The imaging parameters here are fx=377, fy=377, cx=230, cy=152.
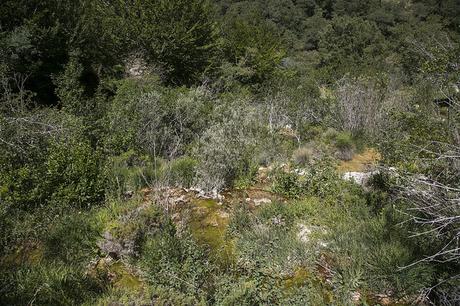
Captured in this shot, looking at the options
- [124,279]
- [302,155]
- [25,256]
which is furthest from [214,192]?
[302,155]

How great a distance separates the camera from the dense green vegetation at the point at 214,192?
397 cm

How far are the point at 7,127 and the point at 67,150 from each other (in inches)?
60.0

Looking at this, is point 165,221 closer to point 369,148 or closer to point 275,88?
point 369,148

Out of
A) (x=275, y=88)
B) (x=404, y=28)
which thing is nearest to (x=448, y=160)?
(x=275, y=88)

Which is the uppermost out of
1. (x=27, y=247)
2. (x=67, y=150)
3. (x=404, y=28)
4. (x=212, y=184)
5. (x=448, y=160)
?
(x=448, y=160)

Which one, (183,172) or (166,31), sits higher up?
(166,31)

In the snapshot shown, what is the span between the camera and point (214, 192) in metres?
6.87

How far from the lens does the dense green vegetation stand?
3975mm

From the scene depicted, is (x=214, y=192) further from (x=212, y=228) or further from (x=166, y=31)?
(x=166, y=31)

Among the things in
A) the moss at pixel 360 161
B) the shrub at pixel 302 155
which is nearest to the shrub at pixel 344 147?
the moss at pixel 360 161

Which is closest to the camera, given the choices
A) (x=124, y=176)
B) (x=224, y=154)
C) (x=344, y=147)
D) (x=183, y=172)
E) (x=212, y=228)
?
(x=212, y=228)

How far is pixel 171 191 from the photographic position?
654 centimetres

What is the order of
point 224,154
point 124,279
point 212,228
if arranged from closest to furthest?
point 124,279 → point 212,228 → point 224,154

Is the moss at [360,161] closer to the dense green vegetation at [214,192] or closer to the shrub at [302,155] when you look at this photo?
the dense green vegetation at [214,192]
